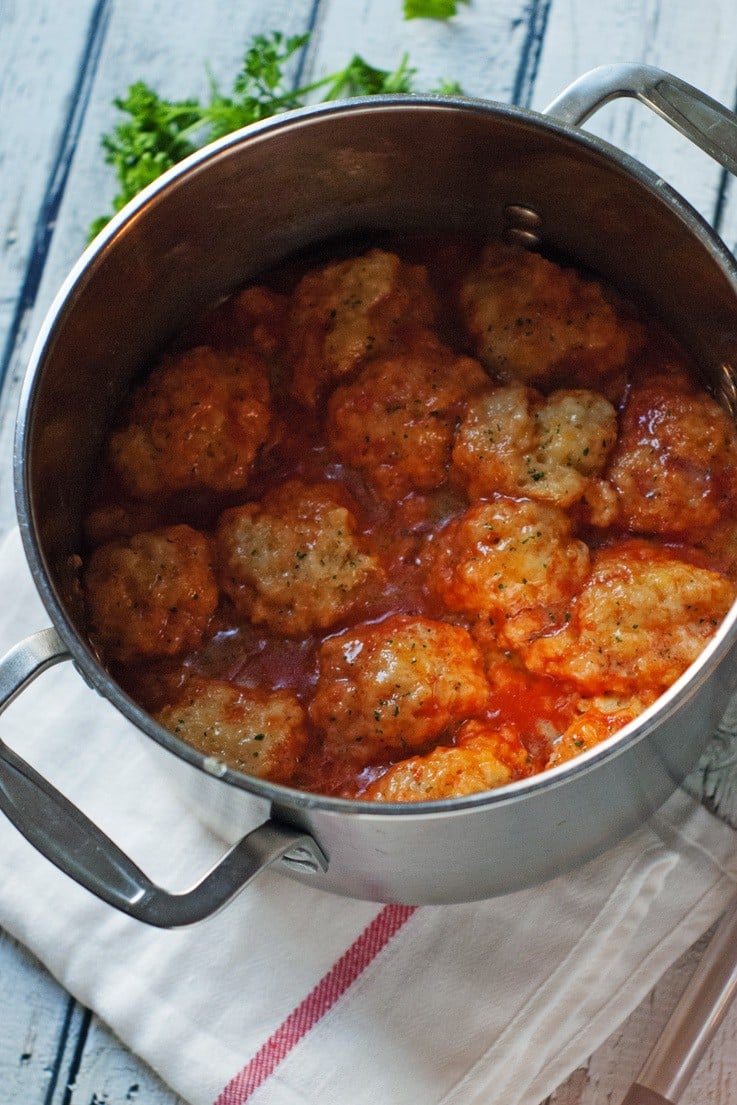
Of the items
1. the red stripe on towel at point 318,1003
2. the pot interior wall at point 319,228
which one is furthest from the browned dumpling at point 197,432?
the red stripe on towel at point 318,1003

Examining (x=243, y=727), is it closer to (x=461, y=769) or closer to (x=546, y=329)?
(x=461, y=769)

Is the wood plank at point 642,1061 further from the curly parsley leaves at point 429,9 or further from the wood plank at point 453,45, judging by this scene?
the curly parsley leaves at point 429,9

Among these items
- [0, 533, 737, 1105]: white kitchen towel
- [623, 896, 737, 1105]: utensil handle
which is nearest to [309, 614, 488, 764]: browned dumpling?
[0, 533, 737, 1105]: white kitchen towel

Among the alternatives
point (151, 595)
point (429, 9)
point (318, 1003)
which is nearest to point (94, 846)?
point (151, 595)

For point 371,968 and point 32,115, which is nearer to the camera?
point 371,968

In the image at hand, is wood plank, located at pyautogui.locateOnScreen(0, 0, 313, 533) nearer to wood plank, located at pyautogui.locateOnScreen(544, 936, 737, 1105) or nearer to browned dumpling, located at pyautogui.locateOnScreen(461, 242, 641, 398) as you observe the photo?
browned dumpling, located at pyautogui.locateOnScreen(461, 242, 641, 398)

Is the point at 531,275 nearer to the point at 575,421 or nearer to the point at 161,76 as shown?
the point at 575,421
